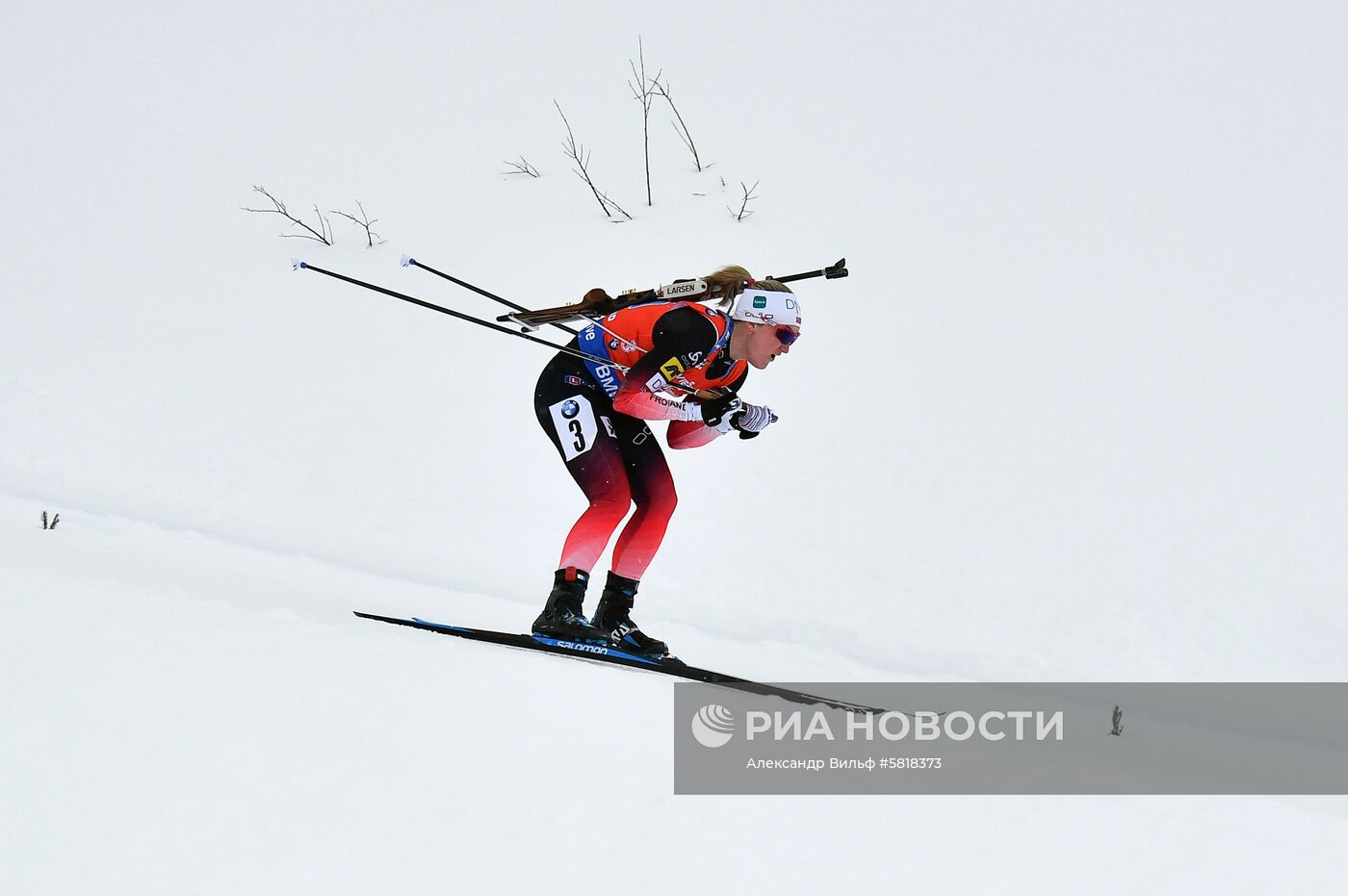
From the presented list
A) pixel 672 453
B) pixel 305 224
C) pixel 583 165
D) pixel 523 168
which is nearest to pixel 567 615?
pixel 672 453

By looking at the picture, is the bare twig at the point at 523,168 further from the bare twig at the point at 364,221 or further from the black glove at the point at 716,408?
the black glove at the point at 716,408

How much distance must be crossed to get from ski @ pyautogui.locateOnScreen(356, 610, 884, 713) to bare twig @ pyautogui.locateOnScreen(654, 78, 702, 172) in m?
6.89

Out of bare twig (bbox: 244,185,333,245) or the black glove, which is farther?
bare twig (bbox: 244,185,333,245)

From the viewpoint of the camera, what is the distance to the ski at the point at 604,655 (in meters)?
4.51

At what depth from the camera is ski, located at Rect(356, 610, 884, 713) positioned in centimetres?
451

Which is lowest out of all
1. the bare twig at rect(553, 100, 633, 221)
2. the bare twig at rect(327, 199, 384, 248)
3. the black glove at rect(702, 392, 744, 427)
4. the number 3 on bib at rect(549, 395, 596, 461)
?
the number 3 on bib at rect(549, 395, 596, 461)

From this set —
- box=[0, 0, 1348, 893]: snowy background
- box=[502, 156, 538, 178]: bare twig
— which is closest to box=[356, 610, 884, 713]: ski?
box=[0, 0, 1348, 893]: snowy background

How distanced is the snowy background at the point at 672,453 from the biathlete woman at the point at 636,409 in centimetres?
63

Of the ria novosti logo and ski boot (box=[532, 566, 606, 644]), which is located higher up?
ski boot (box=[532, 566, 606, 644])

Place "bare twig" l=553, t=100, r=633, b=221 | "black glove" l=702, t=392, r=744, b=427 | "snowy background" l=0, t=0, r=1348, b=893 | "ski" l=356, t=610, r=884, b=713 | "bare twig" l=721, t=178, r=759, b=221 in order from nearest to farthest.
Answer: "snowy background" l=0, t=0, r=1348, b=893 → "ski" l=356, t=610, r=884, b=713 → "black glove" l=702, t=392, r=744, b=427 → "bare twig" l=721, t=178, r=759, b=221 → "bare twig" l=553, t=100, r=633, b=221

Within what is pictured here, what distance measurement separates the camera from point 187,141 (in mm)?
14062

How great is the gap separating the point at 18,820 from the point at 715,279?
3.21 m

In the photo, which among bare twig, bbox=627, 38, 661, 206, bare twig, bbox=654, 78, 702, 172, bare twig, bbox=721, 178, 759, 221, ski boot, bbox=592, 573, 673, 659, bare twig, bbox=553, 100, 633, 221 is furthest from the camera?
bare twig, bbox=627, 38, 661, 206

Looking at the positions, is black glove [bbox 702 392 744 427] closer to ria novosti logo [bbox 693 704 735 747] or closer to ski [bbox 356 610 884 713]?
ski [bbox 356 610 884 713]
